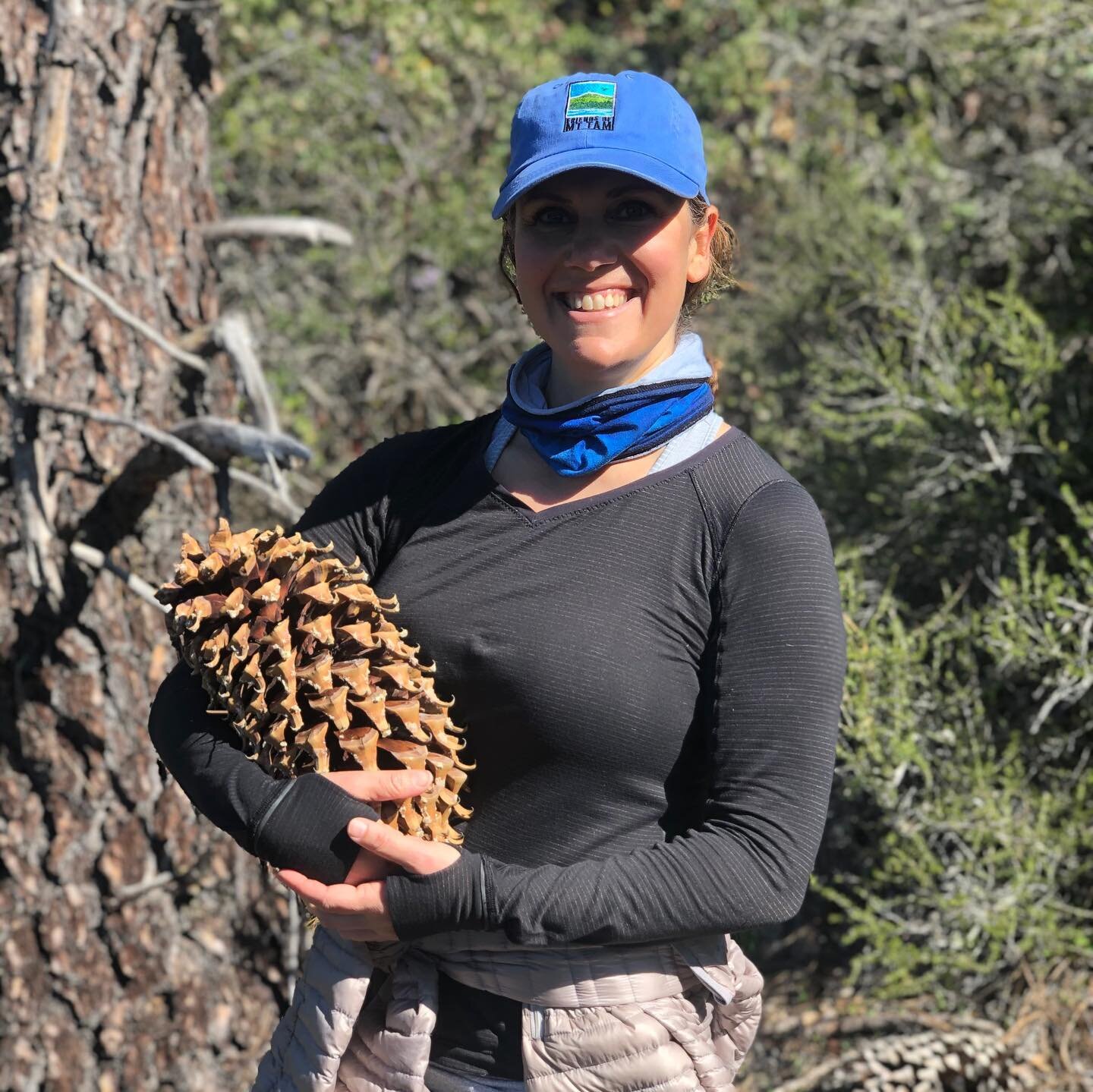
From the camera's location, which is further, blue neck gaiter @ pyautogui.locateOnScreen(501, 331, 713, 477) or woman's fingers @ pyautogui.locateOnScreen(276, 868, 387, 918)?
blue neck gaiter @ pyautogui.locateOnScreen(501, 331, 713, 477)

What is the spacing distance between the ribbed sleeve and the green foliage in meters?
1.42

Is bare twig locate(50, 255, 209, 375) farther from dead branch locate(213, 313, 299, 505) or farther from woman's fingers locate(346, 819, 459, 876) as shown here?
woman's fingers locate(346, 819, 459, 876)

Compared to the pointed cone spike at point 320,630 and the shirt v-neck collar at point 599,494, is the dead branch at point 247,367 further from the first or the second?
the pointed cone spike at point 320,630

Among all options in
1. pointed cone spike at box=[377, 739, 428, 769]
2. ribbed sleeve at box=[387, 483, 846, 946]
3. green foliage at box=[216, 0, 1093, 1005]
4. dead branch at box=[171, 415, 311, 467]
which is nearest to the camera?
ribbed sleeve at box=[387, 483, 846, 946]

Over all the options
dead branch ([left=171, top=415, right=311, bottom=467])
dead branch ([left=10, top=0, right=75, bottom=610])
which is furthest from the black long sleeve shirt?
dead branch ([left=10, top=0, right=75, bottom=610])

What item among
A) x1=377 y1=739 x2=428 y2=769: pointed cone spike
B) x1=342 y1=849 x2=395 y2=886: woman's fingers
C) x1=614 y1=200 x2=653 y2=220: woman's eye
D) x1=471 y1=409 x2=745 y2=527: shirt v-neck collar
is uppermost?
x1=614 y1=200 x2=653 y2=220: woman's eye

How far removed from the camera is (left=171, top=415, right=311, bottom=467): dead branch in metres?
2.59

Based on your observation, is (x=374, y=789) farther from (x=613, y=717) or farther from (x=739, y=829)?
(x=739, y=829)

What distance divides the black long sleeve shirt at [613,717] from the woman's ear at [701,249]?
0.26 meters

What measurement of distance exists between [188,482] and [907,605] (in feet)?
6.59

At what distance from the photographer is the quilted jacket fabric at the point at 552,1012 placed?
5.37 ft

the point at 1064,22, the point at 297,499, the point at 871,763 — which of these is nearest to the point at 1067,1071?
the point at 871,763

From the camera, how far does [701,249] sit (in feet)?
6.21

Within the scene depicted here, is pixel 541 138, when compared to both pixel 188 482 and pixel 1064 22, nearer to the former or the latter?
pixel 188 482
